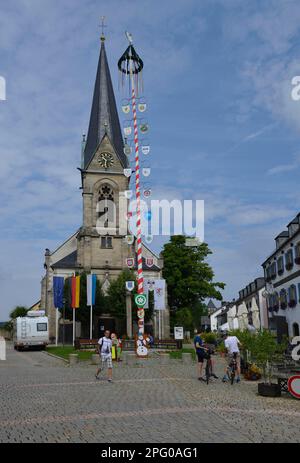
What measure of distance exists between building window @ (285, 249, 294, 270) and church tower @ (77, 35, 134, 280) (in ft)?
59.4

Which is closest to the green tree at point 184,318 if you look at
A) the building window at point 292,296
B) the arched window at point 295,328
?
the building window at point 292,296

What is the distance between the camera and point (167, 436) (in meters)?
7.53

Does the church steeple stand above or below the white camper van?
above

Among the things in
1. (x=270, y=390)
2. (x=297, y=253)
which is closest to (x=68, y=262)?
(x=297, y=253)

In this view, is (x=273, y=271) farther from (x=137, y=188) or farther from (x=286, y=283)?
(x=137, y=188)

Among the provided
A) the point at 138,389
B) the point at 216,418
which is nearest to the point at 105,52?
the point at 138,389

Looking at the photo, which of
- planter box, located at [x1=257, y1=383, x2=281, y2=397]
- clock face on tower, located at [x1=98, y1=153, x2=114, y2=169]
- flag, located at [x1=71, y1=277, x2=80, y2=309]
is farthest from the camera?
clock face on tower, located at [x1=98, y1=153, x2=114, y2=169]

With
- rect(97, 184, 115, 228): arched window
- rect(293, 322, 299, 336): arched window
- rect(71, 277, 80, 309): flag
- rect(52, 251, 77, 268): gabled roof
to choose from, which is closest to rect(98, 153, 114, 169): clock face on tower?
rect(97, 184, 115, 228): arched window

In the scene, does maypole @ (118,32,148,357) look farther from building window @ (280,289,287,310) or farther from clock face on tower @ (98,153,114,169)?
clock face on tower @ (98,153,114,169)

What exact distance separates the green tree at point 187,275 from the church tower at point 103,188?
5.12 meters

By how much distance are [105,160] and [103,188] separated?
348 cm

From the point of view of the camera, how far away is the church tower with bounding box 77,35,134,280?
5091 cm

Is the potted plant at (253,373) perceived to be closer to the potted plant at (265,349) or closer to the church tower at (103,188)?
the potted plant at (265,349)

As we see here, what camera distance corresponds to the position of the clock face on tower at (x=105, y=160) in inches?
2138
